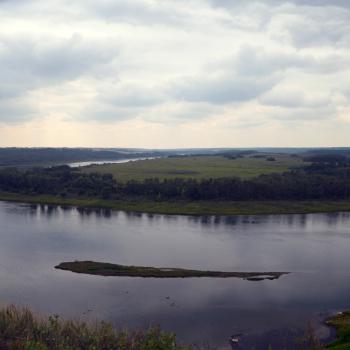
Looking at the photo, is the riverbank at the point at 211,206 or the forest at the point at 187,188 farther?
the forest at the point at 187,188

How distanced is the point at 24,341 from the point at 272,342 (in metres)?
10.2

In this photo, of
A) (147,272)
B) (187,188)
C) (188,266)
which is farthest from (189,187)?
(147,272)

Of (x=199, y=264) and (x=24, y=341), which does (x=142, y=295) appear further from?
(x=24, y=341)

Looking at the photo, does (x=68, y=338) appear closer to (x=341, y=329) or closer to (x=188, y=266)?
(x=341, y=329)

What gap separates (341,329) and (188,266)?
12.5 m

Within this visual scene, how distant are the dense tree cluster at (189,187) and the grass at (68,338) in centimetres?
4242

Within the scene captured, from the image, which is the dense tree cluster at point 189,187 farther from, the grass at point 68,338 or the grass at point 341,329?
the grass at point 68,338

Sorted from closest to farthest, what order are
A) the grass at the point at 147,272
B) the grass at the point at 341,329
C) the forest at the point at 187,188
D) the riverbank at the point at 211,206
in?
the grass at the point at 341,329
the grass at the point at 147,272
the riverbank at the point at 211,206
the forest at the point at 187,188

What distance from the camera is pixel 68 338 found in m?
18.1

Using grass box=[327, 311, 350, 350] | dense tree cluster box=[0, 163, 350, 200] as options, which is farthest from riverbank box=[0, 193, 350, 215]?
grass box=[327, 311, 350, 350]

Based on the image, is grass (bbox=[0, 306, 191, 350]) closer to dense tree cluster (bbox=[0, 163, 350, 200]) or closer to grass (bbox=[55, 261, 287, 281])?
grass (bbox=[55, 261, 287, 281])

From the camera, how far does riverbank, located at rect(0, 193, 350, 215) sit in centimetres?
5671

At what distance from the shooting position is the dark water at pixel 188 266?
24094 millimetres

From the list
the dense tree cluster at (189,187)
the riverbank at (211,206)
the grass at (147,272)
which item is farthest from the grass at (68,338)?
the dense tree cluster at (189,187)
